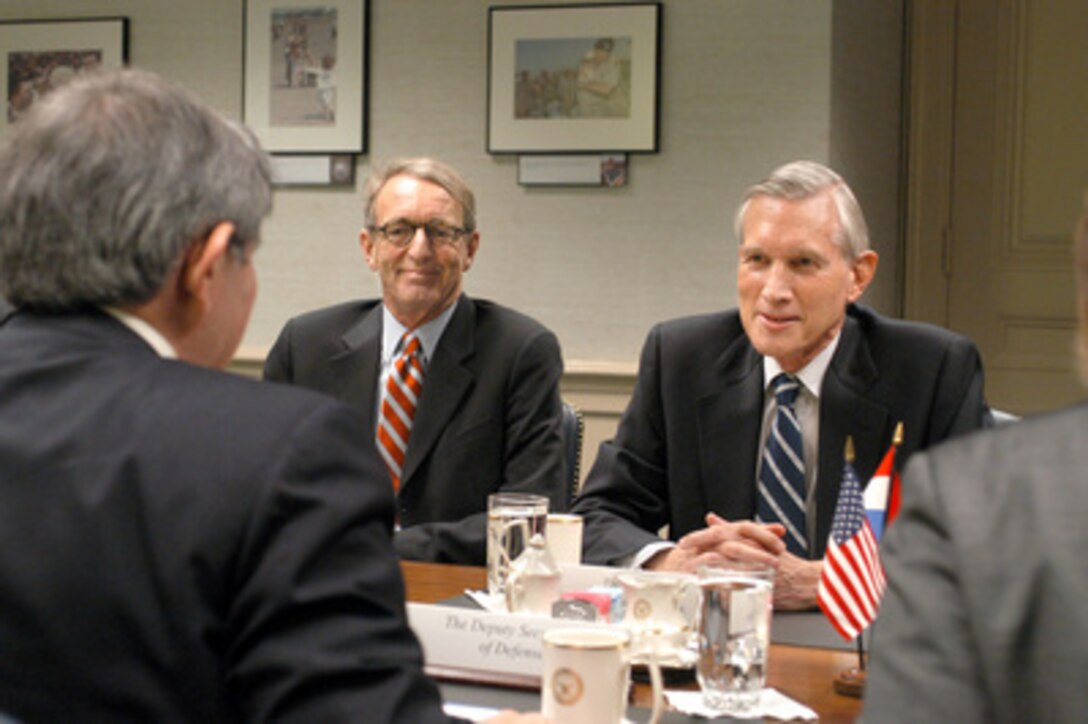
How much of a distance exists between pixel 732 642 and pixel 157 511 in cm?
84

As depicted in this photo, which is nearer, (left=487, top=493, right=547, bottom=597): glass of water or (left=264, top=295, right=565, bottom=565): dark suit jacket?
(left=487, top=493, right=547, bottom=597): glass of water

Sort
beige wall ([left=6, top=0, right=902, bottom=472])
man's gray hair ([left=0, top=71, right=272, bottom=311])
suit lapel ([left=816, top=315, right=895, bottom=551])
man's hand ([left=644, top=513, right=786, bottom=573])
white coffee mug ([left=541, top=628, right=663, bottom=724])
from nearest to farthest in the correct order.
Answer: man's gray hair ([left=0, top=71, right=272, bottom=311])
white coffee mug ([left=541, top=628, right=663, bottom=724])
man's hand ([left=644, top=513, right=786, bottom=573])
suit lapel ([left=816, top=315, right=895, bottom=551])
beige wall ([left=6, top=0, right=902, bottom=472])

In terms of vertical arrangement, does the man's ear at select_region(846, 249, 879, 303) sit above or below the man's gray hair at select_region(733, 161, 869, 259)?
below

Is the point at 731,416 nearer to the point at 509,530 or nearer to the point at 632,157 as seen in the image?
the point at 509,530

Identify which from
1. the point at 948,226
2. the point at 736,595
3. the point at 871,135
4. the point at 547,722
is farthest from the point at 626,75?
the point at 547,722

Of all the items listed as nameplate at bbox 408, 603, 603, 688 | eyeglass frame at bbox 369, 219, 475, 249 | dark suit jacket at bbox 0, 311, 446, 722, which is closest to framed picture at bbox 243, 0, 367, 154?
eyeglass frame at bbox 369, 219, 475, 249

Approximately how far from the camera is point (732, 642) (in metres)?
1.81

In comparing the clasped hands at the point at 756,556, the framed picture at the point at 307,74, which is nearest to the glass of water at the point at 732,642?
the clasped hands at the point at 756,556

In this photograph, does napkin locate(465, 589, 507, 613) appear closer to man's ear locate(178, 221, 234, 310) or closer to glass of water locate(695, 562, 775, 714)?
glass of water locate(695, 562, 775, 714)

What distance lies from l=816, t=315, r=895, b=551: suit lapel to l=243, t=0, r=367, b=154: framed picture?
297 centimetres

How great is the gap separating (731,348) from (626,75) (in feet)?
7.48

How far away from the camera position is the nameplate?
1866mm

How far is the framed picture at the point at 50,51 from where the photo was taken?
19.0 feet

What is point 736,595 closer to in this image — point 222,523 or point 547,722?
point 547,722
